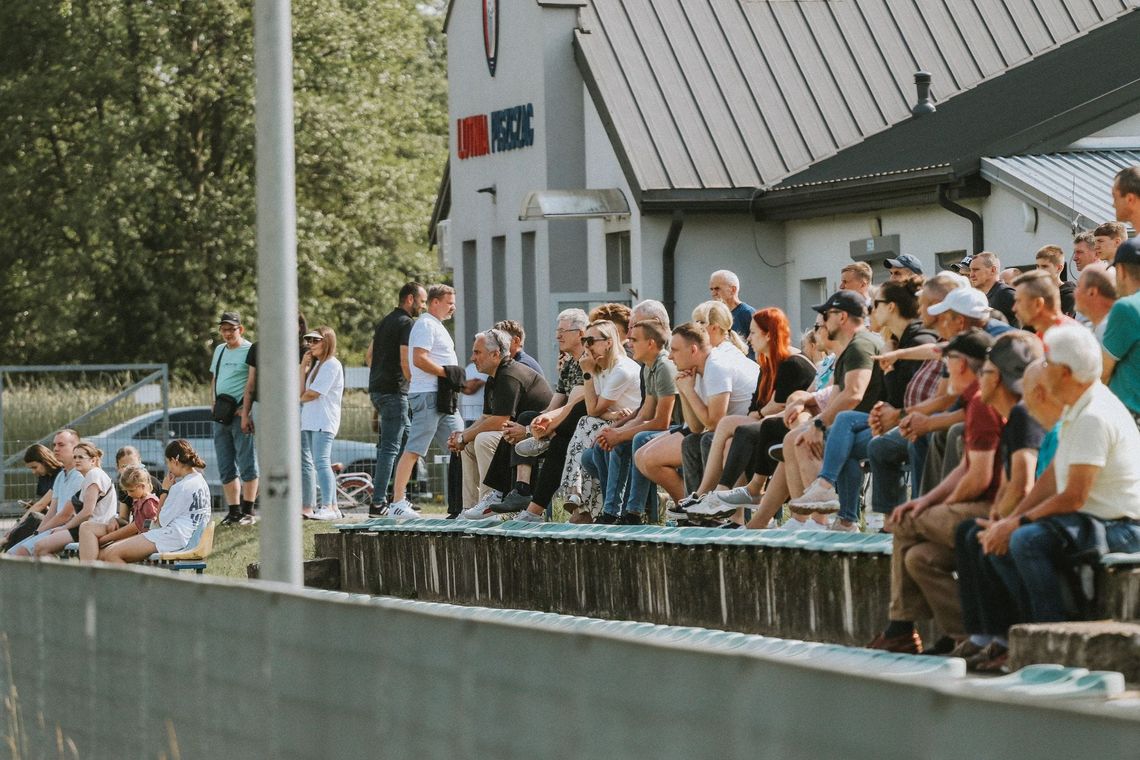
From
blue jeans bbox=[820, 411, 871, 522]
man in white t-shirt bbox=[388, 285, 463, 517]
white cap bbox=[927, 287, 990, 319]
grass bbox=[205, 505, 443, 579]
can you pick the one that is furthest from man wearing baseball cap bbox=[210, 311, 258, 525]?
white cap bbox=[927, 287, 990, 319]

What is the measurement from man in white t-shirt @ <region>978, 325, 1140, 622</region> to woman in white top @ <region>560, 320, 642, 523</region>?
610 centimetres

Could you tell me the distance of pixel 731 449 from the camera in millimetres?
12516

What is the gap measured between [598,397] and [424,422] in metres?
3.72

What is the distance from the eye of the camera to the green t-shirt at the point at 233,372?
1945 centimetres

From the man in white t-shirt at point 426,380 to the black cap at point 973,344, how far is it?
8.45 metres

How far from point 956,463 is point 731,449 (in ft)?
10.3

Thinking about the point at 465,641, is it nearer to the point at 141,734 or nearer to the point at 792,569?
the point at 141,734

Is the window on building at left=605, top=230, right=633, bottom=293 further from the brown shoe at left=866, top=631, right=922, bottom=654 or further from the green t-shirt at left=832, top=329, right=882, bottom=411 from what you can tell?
the brown shoe at left=866, top=631, right=922, bottom=654

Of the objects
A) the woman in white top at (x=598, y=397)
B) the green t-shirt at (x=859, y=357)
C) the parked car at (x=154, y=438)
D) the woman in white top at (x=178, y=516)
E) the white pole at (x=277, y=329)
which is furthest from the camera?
the parked car at (x=154, y=438)

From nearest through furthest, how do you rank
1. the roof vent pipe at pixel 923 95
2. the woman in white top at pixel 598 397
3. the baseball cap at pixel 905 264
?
the baseball cap at pixel 905 264 < the woman in white top at pixel 598 397 < the roof vent pipe at pixel 923 95

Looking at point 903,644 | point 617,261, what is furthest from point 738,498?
point 617,261

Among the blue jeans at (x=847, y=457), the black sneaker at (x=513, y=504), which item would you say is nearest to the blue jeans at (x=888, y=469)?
the blue jeans at (x=847, y=457)

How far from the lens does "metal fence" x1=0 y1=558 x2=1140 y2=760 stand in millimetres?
3529

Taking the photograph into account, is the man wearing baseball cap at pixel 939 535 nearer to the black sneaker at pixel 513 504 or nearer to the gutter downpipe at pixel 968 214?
the black sneaker at pixel 513 504
